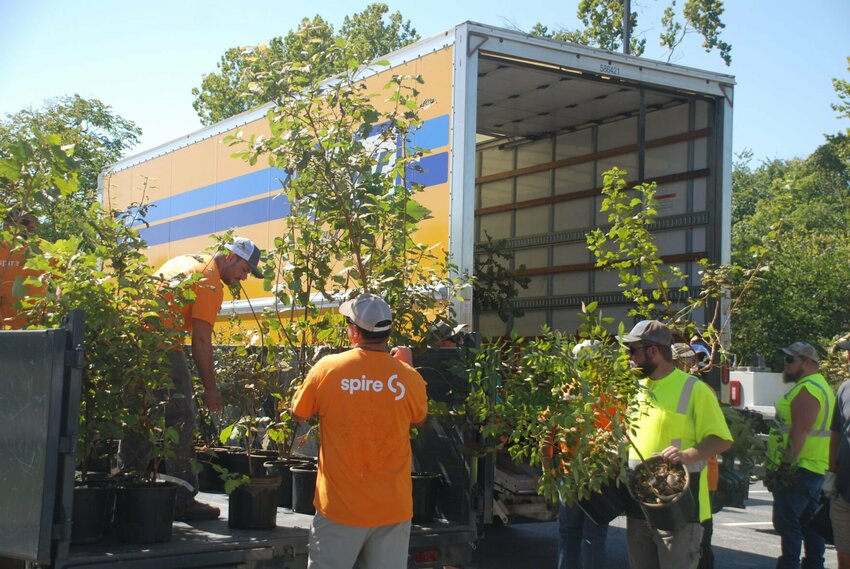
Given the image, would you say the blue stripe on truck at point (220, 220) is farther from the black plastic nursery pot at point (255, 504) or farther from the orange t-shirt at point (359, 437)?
the orange t-shirt at point (359, 437)

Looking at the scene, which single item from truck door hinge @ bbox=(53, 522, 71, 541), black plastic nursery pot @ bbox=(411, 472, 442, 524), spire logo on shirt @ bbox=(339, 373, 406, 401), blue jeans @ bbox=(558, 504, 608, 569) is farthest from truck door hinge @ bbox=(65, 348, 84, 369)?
blue jeans @ bbox=(558, 504, 608, 569)

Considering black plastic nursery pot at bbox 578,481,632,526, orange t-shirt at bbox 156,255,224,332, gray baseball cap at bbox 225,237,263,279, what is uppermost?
gray baseball cap at bbox 225,237,263,279

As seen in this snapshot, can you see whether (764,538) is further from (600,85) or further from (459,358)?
(459,358)

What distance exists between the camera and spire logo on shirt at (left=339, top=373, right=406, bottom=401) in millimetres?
4066

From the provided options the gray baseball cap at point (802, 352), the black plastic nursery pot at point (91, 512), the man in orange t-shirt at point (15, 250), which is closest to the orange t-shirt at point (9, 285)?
the man in orange t-shirt at point (15, 250)

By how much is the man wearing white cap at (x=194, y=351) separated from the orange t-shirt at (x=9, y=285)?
716 mm

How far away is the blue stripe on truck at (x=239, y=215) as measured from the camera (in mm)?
7048

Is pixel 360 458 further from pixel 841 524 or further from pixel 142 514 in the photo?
pixel 841 524

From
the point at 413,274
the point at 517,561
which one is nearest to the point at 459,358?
the point at 413,274

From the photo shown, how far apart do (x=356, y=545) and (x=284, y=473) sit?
1.49m

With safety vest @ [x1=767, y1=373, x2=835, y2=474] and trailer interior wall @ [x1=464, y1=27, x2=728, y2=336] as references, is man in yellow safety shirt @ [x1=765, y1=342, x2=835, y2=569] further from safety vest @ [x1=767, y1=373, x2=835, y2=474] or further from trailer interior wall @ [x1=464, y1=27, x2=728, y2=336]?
trailer interior wall @ [x1=464, y1=27, x2=728, y2=336]

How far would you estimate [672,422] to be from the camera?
188 inches

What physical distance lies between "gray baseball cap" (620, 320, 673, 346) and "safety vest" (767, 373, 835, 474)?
2054 mm

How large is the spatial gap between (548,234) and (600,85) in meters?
2.02
